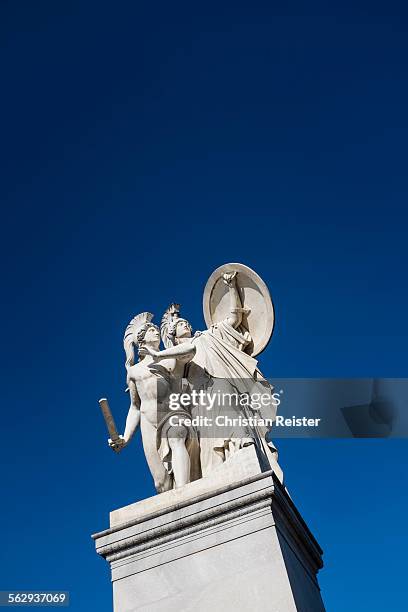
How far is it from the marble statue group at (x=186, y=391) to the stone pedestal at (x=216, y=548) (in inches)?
23.4

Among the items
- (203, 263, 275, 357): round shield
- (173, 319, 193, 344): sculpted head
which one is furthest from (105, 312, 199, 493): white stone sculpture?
(203, 263, 275, 357): round shield

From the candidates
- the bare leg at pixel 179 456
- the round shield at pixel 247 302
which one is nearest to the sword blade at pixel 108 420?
the bare leg at pixel 179 456

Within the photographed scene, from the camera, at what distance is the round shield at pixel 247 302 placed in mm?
9523

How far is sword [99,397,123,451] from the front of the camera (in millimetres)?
7704

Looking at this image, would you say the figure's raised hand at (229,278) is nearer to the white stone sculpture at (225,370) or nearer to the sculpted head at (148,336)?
the white stone sculpture at (225,370)

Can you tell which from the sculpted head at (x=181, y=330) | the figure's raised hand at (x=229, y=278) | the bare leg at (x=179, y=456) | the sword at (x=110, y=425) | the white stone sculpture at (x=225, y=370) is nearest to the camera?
the bare leg at (x=179, y=456)

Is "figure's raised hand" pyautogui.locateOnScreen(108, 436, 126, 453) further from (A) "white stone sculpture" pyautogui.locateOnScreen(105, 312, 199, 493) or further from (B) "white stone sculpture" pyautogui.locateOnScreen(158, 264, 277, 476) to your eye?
(B) "white stone sculpture" pyautogui.locateOnScreen(158, 264, 277, 476)

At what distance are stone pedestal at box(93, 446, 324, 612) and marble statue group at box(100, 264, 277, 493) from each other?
23.4 inches

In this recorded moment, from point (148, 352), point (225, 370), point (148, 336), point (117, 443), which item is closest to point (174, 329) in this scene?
point (148, 336)

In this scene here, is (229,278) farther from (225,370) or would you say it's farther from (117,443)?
(117,443)

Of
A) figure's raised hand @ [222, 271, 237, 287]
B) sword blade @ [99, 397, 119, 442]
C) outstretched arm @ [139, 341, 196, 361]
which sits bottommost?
sword blade @ [99, 397, 119, 442]

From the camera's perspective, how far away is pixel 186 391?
780 cm

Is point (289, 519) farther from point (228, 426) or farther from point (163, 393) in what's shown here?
point (163, 393)

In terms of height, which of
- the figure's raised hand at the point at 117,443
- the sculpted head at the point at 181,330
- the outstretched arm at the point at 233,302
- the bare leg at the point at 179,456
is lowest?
the bare leg at the point at 179,456
